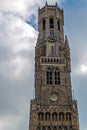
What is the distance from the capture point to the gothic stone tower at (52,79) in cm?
6656

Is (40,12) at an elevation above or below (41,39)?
above

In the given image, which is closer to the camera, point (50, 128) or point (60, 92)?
point (50, 128)

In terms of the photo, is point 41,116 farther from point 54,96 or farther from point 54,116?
point 54,96

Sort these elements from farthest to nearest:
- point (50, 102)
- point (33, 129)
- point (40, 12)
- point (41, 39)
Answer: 1. point (40, 12)
2. point (41, 39)
3. point (50, 102)
4. point (33, 129)

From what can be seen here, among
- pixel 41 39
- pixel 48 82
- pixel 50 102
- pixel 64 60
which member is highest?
pixel 41 39

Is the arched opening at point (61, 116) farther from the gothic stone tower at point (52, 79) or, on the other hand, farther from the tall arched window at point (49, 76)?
the tall arched window at point (49, 76)

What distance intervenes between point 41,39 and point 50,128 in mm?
25109

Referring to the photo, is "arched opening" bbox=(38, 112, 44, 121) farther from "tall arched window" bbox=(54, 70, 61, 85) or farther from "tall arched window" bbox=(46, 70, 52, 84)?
"tall arched window" bbox=(54, 70, 61, 85)

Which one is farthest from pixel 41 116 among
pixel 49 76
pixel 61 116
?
pixel 49 76

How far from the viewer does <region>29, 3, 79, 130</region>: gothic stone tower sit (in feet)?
218

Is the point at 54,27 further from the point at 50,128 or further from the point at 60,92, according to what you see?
the point at 50,128

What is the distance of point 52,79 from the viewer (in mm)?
73188

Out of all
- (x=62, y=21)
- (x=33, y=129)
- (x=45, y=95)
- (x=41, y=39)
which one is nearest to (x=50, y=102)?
(x=45, y=95)

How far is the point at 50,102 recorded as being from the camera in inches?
2731
